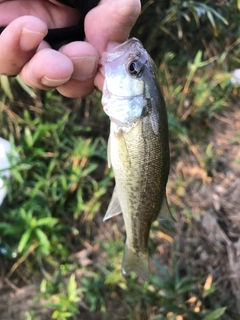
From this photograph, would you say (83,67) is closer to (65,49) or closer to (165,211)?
(65,49)

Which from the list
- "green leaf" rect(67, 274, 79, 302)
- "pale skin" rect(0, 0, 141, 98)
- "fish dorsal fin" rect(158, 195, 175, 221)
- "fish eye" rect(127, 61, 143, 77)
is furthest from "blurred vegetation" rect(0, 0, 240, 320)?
"fish eye" rect(127, 61, 143, 77)

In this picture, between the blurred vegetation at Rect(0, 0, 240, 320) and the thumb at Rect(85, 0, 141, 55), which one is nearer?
the thumb at Rect(85, 0, 141, 55)

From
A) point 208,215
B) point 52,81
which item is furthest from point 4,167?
point 208,215

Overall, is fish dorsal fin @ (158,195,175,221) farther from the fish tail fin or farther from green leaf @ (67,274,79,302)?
green leaf @ (67,274,79,302)

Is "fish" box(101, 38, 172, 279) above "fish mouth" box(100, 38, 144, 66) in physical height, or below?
below

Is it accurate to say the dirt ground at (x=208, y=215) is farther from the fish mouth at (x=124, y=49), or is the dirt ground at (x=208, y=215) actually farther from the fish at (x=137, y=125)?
the fish mouth at (x=124, y=49)

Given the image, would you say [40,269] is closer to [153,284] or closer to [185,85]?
[153,284]

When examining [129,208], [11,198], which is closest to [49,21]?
[129,208]

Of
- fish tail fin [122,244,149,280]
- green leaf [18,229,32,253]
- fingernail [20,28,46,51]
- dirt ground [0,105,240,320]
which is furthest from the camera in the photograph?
dirt ground [0,105,240,320]
